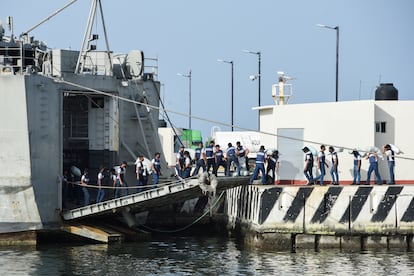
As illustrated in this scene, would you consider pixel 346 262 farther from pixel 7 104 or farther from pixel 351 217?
pixel 7 104

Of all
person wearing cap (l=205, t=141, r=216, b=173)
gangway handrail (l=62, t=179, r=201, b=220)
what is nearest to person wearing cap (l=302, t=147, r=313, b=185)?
person wearing cap (l=205, t=141, r=216, b=173)

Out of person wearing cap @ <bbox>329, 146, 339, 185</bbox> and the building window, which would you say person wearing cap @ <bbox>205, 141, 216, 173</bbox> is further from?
the building window

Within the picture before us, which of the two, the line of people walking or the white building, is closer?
the line of people walking

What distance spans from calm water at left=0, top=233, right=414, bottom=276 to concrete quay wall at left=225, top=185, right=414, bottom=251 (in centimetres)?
48

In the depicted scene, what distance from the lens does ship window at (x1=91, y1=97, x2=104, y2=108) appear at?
32.0 m

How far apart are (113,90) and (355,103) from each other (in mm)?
7750

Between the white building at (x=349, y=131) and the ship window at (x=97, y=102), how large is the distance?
590 centimetres

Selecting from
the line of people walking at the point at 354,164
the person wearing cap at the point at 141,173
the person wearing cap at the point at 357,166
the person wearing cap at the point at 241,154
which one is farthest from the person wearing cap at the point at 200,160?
the person wearing cap at the point at 357,166

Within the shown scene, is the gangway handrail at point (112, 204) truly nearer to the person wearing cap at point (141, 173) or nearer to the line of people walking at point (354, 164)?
the person wearing cap at point (141, 173)

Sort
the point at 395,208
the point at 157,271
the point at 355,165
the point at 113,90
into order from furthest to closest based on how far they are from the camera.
→ the point at 113,90, the point at 355,165, the point at 395,208, the point at 157,271

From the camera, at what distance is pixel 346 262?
25.2 metres

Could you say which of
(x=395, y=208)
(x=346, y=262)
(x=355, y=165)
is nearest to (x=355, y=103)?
(x=355, y=165)

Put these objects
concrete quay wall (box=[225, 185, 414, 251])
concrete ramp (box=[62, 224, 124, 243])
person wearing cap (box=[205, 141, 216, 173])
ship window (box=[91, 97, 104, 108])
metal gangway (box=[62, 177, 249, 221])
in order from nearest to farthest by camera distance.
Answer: concrete quay wall (box=[225, 185, 414, 251])
metal gangway (box=[62, 177, 249, 221])
concrete ramp (box=[62, 224, 124, 243])
person wearing cap (box=[205, 141, 216, 173])
ship window (box=[91, 97, 104, 108])

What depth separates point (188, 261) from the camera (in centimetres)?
2623
